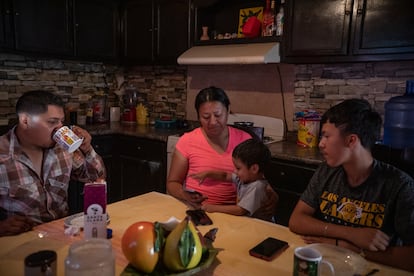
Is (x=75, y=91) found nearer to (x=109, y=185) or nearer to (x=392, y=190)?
(x=109, y=185)

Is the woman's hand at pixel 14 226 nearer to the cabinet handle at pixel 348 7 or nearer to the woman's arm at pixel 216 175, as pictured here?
the woman's arm at pixel 216 175

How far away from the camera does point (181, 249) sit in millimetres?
957

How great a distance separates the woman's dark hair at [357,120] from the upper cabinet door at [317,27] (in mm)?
1211

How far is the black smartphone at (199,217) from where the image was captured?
4.62 ft

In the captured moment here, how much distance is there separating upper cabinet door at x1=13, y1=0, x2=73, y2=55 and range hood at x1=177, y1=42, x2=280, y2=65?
3.63 ft

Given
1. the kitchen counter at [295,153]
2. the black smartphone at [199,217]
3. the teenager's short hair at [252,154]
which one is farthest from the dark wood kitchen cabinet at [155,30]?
the black smartphone at [199,217]

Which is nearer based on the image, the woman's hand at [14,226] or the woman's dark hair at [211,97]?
the woman's hand at [14,226]

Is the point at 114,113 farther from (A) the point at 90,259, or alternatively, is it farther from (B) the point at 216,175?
(A) the point at 90,259

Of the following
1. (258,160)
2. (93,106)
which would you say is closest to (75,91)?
(93,106)

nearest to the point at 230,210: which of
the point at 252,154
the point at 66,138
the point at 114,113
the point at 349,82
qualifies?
the point at 252,154

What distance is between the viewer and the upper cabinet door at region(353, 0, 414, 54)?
219 cm

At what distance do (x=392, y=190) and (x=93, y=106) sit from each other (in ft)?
10.6

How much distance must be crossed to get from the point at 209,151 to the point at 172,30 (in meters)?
1.83

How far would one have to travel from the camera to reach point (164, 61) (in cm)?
349
